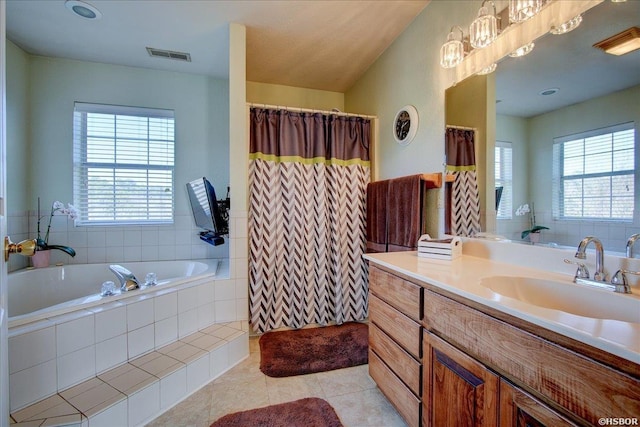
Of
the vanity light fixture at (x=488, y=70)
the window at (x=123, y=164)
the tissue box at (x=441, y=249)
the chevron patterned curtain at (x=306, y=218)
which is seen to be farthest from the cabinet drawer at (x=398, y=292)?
the window at (x=123, y=164)

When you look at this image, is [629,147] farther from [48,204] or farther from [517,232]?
[48,204]

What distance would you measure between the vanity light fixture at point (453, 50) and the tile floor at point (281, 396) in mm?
2055

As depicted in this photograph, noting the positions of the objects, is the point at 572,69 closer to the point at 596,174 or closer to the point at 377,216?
the point at 596,174

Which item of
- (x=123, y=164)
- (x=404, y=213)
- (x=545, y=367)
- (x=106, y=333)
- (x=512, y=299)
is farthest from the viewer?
(x=123, y=164)

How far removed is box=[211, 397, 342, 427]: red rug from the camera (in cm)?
141

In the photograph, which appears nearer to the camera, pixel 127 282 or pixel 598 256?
pixel 598 256

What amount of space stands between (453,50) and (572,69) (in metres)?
0.63

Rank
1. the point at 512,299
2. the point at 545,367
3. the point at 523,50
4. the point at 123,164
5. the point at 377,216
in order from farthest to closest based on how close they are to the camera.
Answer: the point at 123,164
the point at 377,216
the point at 523,50
the point at 512,299
the point at 545,367

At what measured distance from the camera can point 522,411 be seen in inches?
30.6

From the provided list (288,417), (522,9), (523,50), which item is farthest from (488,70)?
(288,417)

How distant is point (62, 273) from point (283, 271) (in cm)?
197

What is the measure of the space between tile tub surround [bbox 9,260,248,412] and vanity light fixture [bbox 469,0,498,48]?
7.48ft

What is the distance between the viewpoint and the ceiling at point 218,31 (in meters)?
1.95

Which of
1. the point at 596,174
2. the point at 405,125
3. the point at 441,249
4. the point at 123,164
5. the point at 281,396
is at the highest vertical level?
the point at 405,125
